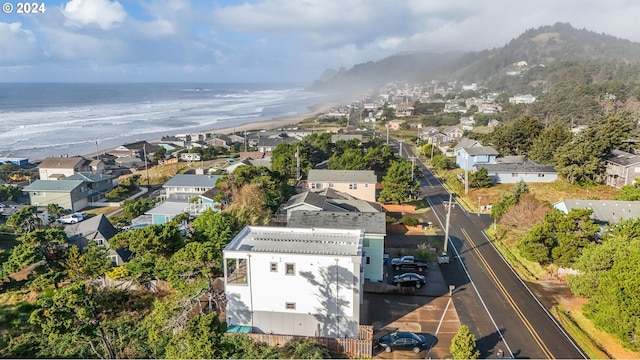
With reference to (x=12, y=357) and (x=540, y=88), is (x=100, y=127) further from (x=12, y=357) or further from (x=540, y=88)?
(x=540, y=88)

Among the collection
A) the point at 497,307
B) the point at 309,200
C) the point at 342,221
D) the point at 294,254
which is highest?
the point at 294,254

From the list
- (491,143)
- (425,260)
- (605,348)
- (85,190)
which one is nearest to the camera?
(605,348)

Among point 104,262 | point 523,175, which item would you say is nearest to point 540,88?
point 523,175

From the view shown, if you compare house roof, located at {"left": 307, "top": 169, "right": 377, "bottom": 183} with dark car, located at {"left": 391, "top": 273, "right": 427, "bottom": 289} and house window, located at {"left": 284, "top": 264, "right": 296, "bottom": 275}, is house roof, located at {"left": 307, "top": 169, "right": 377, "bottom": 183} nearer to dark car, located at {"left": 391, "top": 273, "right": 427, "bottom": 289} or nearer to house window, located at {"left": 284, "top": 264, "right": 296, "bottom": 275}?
dark car, located at {"left": 391, "top": 273, "right": 427, "bottom": 289}

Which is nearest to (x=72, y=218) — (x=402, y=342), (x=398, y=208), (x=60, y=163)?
(x=60, y=163)

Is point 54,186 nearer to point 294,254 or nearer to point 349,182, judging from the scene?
point 349,182

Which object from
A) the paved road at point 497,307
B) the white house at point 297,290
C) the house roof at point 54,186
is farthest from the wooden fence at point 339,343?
the house roof at point 54,186

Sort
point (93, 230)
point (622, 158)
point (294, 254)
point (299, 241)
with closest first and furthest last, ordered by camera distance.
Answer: point (294, 254) → point (299, 241) → point (93, 230) → point (622, 158)
